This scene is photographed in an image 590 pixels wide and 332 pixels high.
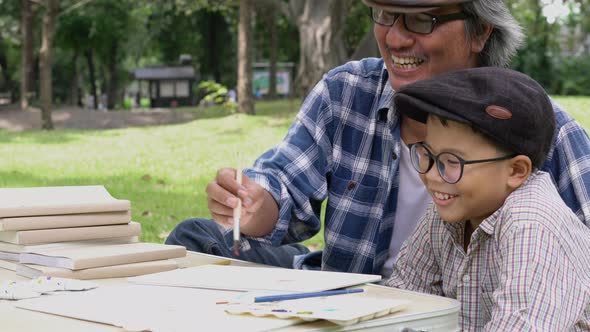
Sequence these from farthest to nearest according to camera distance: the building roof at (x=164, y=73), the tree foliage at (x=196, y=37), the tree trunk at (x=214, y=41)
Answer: the building roof at (x=164, y=73) → the tree trunk at (x=214, y=41) → the tree foliage at (x=196, y=37)

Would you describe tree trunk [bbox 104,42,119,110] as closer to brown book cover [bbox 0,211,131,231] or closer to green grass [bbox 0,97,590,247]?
green grass [bbox 0,97,590,247]

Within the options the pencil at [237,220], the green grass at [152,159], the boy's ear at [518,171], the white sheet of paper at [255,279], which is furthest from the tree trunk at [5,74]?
the boy's ear at [518,171]

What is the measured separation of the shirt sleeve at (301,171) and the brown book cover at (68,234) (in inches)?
18.4

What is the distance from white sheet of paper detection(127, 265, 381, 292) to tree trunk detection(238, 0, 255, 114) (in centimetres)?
1766

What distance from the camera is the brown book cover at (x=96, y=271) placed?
2.30 metres

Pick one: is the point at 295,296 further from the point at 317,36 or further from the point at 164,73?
the point at 164,73

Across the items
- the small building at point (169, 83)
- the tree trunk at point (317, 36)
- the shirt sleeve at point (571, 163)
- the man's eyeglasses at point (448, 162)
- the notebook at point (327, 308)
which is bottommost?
the small building at point (169, 83)

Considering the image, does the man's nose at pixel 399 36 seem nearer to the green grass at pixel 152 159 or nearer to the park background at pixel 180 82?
the park background at pixel 180 82

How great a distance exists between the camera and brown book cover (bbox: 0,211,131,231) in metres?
2.39

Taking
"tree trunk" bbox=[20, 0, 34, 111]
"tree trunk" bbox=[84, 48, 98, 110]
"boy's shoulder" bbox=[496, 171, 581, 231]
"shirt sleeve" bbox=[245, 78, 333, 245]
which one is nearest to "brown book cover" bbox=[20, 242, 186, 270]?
"shirt sleeve" bbox=[245, 78, 333, 245]

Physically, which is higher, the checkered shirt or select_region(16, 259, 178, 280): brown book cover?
the checkered shirt

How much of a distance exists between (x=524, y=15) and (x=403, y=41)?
3502cm

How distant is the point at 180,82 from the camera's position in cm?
3859

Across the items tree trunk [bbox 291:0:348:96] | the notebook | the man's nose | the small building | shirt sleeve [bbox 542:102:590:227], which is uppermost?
the man's nose
